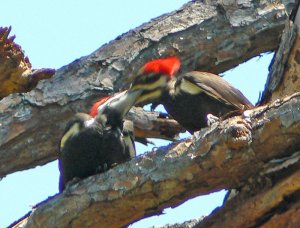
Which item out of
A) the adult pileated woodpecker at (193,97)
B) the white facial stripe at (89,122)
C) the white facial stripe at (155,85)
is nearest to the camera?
the white facial stripe at (89,122)

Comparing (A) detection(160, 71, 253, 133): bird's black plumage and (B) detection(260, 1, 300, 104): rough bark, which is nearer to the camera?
(B) detection(260, 1, 300, 104): rough bark

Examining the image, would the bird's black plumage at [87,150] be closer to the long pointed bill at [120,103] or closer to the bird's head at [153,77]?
the long pointed bill at [120,103]

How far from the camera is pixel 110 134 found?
5.60 metres

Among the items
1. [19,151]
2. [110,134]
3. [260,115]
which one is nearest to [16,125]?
[19,151]

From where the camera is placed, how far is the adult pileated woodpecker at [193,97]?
5.82 meters

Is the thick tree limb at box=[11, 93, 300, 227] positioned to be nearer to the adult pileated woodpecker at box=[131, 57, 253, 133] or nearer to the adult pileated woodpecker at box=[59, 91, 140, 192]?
the adult pileated woodpecker at box=[59, 91, 140, 192]

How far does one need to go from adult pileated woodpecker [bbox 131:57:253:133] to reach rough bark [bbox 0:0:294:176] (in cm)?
21

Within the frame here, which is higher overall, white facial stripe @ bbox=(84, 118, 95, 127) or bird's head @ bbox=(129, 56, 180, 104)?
bird's head @ bbox=(129, 56, 180, 104)

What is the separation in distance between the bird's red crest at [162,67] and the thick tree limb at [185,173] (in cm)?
86

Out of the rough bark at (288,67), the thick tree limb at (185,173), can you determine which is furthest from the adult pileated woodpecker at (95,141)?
the rough bark at (288,67)

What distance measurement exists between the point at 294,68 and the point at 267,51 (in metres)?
0.91

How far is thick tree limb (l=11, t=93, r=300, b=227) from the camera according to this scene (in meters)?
4.66

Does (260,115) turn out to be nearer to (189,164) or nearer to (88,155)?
(189,164)

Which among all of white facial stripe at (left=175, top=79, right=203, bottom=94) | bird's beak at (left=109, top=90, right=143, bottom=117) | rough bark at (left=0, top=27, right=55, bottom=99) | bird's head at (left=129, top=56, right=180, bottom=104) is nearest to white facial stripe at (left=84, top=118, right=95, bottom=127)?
bird's beak at (left=109, top=90, right=143, bottom=117)
